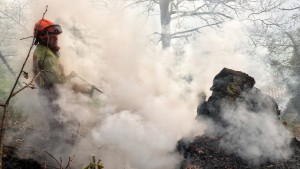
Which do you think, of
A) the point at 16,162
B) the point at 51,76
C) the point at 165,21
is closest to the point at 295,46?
the point at 165,21

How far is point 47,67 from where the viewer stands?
536cm

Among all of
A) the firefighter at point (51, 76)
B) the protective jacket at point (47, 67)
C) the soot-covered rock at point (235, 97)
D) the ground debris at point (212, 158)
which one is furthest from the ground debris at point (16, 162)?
the soot-covered rock at point (235, 97)

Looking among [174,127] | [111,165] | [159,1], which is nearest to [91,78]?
[174,127]

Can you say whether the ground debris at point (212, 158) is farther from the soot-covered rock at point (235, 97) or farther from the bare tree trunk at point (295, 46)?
the bare tree trunk at point (295, 46)

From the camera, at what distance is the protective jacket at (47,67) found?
5340mm

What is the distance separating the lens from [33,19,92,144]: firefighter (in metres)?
5.35

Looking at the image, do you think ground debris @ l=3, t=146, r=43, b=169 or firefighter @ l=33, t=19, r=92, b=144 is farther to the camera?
firefighter @ l=33, t=19, r=92, b=144

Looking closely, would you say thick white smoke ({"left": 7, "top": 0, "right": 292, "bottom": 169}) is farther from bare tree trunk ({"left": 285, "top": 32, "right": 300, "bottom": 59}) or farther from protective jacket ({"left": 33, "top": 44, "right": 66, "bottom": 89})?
bare tree trunk ({"left": 285, "top": 32, "right": 300, "bottom": 59})

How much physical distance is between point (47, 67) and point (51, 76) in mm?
164

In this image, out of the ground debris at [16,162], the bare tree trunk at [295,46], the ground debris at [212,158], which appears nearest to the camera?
the ground debris at [212,158]

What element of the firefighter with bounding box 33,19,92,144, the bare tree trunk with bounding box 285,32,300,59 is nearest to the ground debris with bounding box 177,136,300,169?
the firefighter with bounding box 33,19,92,144

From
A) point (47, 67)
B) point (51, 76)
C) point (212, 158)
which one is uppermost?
point (47, 67)

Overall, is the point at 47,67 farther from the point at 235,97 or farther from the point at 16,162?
the point at 235,97

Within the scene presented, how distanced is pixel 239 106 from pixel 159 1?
8.87 metres
